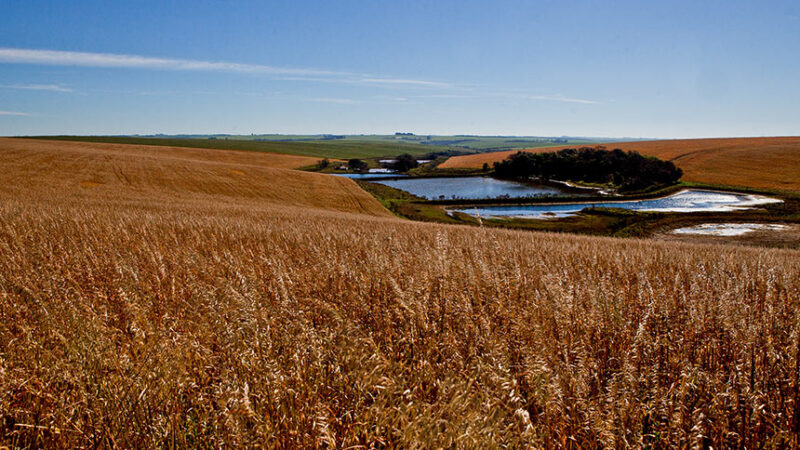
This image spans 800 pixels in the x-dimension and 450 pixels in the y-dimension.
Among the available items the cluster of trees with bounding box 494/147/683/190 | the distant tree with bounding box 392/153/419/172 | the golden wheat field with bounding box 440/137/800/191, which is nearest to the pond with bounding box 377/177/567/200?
the cluster of trees with bounding box 494/147/683/190

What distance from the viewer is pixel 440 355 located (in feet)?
9.82

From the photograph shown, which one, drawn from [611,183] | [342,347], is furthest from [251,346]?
[611,183]

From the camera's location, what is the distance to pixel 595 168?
9394cm

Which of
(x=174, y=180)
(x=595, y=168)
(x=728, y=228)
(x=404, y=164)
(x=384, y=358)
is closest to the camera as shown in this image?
(x=384, y=358)

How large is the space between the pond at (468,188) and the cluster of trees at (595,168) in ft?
25.4

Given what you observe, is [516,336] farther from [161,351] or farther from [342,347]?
[161,351]

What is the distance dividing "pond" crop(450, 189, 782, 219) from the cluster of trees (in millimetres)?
11556

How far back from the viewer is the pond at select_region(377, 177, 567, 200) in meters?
77.4

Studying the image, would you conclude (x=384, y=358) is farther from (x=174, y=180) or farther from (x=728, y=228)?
(x=728, y=228)

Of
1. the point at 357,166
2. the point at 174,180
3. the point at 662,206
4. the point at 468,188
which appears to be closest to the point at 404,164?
the point at 357,166

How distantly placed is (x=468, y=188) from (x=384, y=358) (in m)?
86.5

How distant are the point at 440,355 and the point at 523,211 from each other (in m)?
57.8

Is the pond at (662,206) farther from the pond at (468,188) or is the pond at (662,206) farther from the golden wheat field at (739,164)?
the pond at (468,188)

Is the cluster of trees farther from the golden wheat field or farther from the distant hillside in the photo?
the distant hillside
